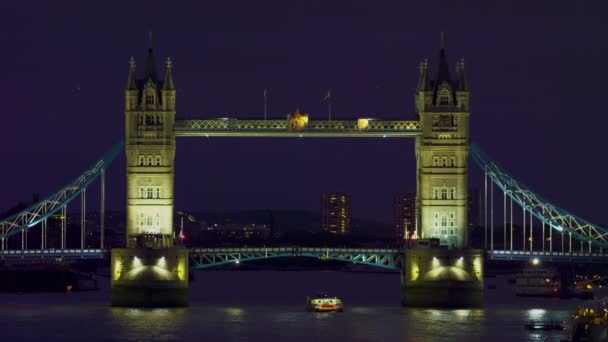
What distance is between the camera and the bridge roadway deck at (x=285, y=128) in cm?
14962

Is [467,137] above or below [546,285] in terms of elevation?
above

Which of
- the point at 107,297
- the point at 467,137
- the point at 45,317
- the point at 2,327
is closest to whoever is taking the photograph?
the point at 2,327

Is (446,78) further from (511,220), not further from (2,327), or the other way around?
(2,327)

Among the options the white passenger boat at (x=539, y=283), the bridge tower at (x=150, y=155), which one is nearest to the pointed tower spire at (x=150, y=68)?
the bridge tower at (x=150, y=155)

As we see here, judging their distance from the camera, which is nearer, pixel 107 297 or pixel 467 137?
pixel 467 137

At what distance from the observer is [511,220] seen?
152750mm

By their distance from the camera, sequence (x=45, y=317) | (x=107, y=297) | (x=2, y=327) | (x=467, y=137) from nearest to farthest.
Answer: (x=2, y=327), (x=45, y=317), (x=467, y=137), (x=107, y=297)

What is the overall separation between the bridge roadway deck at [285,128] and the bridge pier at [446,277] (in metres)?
8.84

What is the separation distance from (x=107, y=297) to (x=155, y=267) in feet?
102

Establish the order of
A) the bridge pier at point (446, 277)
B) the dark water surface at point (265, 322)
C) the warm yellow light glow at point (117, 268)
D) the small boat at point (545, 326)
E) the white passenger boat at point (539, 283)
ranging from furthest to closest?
the white passenger boat at point (539, 283), the bridge pier at point (446, 277), the warm yellow light glow at point (117, 268), the small boat at point (545, 326), the dark water surface at point (265, 322)

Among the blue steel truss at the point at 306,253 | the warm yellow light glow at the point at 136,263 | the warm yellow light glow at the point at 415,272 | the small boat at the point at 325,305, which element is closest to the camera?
the warm yellow light glow at the point at 136,263

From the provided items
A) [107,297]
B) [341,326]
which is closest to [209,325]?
[341,326]

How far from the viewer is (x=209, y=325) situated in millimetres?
134875

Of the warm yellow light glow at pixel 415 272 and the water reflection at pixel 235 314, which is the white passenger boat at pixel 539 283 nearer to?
the warm yellow light glow at pixel 415 272
